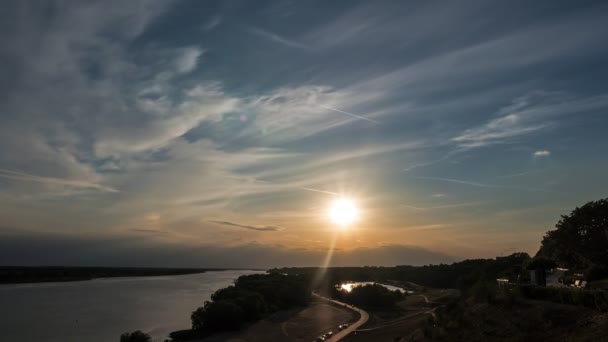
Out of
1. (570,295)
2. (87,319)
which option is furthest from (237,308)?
(570,295)

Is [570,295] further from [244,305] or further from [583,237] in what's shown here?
[244,305]

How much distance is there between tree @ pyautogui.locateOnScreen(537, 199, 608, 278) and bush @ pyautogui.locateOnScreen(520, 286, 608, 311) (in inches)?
669

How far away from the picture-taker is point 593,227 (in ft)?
171

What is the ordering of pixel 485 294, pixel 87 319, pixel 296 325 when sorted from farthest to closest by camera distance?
pixel 87 319, pixel 296 325, pixel 485 294

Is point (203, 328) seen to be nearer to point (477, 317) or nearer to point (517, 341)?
point (477, 317)

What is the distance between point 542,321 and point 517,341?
2495 millimetres

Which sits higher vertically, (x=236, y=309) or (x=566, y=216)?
(x=566, y=216)

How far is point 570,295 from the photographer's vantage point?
31688 mm

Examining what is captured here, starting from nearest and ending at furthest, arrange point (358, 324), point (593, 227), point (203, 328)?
point (593, 227)
point (203, 328)
point (358, 324)

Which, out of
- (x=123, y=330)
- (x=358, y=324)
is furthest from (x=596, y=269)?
(x=123, y=330)

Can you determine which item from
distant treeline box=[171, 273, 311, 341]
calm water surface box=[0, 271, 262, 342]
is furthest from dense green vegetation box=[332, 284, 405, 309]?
calm water surface box=[0, 271, 262, 342]

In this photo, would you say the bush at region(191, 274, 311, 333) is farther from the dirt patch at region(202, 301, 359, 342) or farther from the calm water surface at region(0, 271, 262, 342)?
the calm water surface at region(0, 271, 262, 342)

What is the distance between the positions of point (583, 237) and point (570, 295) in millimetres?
24441

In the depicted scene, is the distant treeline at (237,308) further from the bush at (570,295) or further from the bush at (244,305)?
the bush at (570,295)
